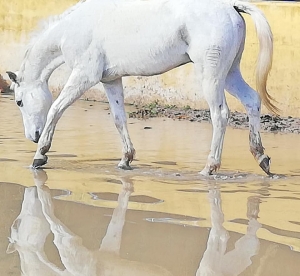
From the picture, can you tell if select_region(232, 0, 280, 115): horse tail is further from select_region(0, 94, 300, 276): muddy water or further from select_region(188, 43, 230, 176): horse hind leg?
select_region(0, 94, 300, 276): muddy water

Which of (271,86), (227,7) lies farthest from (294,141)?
(227,7)

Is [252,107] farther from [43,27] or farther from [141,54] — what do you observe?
[43,27]

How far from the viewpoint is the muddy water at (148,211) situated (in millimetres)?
4648

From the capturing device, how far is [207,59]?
281 inches

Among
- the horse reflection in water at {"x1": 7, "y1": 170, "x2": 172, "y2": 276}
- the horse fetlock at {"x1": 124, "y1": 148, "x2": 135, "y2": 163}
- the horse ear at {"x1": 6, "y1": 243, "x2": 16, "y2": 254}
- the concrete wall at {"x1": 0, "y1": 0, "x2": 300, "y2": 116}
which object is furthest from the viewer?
the concrete wall at {"x1": 0, "y1": 0, "x2": 300, "y2": 116}

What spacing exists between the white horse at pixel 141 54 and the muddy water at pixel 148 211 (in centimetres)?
36

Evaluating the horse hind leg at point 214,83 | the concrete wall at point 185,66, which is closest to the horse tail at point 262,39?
the horse hind leg at point 214,83

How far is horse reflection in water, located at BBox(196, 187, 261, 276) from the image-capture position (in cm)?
452

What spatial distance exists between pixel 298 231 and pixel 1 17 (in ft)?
30.8

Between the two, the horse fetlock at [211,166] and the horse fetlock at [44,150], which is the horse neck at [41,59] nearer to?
the horse fetlock at [44,150]

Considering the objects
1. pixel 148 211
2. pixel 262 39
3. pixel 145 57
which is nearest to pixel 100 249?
pixel 148 211

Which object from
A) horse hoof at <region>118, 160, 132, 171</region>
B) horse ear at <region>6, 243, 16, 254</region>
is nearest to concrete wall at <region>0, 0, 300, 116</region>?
horse hoof at <region>118, 160, 132, 171</region>

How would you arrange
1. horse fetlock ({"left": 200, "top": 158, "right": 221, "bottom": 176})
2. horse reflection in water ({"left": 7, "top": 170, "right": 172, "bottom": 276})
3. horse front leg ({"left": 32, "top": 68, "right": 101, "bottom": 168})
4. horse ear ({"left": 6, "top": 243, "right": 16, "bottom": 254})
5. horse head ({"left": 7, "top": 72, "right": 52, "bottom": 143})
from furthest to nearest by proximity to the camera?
horse head ({"left": 7, "top": 72, "right": 52, "bottom": 143})
horse front leg ({"left": 32, "top": 68, "right": 101, "bottom": 168})
horse fetlock ({"left": 200, "top": 158, "right": 221, "bottom": 176})
horse ear ({"left": 6, "top": 243, "right": 16, "bottom": 254})
horse reflection in water ({"left": 7, "top": 170, "right": 172, "bottom": 276})

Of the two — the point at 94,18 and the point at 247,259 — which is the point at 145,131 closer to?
the point at 94,18
